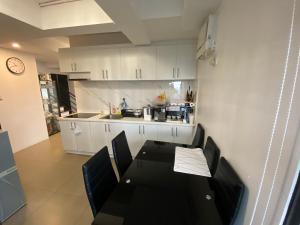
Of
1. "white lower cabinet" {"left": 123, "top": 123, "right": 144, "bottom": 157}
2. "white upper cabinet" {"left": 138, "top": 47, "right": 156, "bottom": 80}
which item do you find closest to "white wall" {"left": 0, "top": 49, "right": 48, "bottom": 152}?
"white lower cabinet" {"left": 123, "top": 123, "right": 144, "bottom": 157}

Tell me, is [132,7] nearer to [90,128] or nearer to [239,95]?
[239,95]

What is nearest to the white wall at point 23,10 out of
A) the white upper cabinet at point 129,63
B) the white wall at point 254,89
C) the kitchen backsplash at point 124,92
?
the white upper cabinet at point 129,63

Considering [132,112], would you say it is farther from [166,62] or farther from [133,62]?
[166,62]

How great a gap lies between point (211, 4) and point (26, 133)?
188 inches

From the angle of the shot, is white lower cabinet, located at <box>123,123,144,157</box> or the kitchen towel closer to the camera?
the kitchen towel

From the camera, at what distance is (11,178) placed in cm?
173

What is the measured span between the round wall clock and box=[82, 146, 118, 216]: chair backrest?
3.69m

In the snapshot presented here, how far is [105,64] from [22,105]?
2.55 meters

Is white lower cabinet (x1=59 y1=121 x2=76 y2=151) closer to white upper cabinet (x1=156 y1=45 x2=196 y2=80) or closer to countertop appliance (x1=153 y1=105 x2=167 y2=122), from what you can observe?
countertop appliance (x1=153 y1=105 x2=167 y2=122)

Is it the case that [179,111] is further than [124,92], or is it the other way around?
[124,92]

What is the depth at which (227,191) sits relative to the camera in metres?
0.95

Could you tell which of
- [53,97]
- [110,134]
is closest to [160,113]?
[110,134]

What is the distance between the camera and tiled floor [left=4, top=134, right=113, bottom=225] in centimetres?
171

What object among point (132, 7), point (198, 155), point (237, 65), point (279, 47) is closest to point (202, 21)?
point (132, 7)
